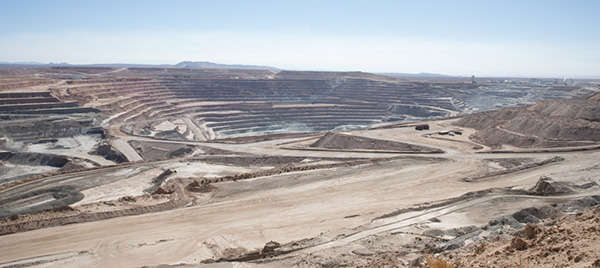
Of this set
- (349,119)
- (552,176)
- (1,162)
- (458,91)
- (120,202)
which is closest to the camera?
(120,202)

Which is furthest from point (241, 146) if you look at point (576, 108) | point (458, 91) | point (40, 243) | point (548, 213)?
point (458, 91)

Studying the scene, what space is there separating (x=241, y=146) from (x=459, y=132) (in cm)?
2657

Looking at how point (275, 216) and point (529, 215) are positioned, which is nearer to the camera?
point (529, 215)

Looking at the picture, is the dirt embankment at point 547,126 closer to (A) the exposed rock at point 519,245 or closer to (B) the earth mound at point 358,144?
(B) the earth mound at point 358,144

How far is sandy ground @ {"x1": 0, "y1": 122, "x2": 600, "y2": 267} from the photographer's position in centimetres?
1830

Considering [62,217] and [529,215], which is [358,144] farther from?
[62,217]

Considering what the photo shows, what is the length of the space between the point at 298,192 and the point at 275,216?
474 cm

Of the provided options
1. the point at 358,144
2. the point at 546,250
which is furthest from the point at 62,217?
the point at 358,144

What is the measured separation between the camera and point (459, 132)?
52469 mm

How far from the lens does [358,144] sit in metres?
48.1

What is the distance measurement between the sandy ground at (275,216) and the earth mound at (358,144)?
8565mm

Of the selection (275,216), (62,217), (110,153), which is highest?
(62,217)

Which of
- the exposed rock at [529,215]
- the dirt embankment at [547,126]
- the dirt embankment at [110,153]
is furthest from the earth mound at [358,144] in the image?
the exposed rock at [529,215]

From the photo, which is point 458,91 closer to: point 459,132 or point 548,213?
point 459,132
